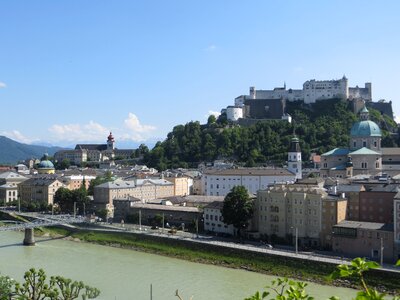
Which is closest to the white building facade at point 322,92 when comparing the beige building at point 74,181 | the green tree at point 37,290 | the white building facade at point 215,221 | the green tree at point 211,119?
the green tree at point 211,119

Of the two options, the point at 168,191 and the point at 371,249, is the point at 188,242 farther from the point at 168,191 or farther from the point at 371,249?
the point at 168,191

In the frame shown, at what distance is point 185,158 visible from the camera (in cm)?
6631

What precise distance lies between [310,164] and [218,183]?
47.4 ft

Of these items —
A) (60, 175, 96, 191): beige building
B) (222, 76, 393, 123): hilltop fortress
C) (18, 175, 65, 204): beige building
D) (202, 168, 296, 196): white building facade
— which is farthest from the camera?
(222, 76, 393, 123): hilltop fortress

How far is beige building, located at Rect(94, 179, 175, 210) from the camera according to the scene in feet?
138

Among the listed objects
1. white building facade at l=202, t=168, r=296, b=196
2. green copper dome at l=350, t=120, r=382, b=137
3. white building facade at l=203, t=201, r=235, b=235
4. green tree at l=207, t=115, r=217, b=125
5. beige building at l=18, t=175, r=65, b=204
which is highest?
green tree at l=207, t=115, r=217, b=125

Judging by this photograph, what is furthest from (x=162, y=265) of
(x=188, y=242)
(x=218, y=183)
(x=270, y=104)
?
(x=270, y=104)

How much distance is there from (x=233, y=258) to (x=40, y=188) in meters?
28.9

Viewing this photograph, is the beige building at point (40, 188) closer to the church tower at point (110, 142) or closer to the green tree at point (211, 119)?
the green tree at point (211, 119)

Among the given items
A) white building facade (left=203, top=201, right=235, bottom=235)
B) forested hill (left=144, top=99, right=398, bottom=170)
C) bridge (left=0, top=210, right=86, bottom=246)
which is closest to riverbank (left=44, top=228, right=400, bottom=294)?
bridge (left=0, top=210, right=86, bottom=246)

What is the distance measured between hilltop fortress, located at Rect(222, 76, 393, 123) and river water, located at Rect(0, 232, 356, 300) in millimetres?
44780

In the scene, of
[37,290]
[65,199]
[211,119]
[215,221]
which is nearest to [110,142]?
[211,119]

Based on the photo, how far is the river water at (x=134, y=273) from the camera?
63.4 feet

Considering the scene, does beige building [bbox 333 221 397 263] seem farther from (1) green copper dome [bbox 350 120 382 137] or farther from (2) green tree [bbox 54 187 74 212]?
(1) green copper dome [bbox 350 120 382 137]
